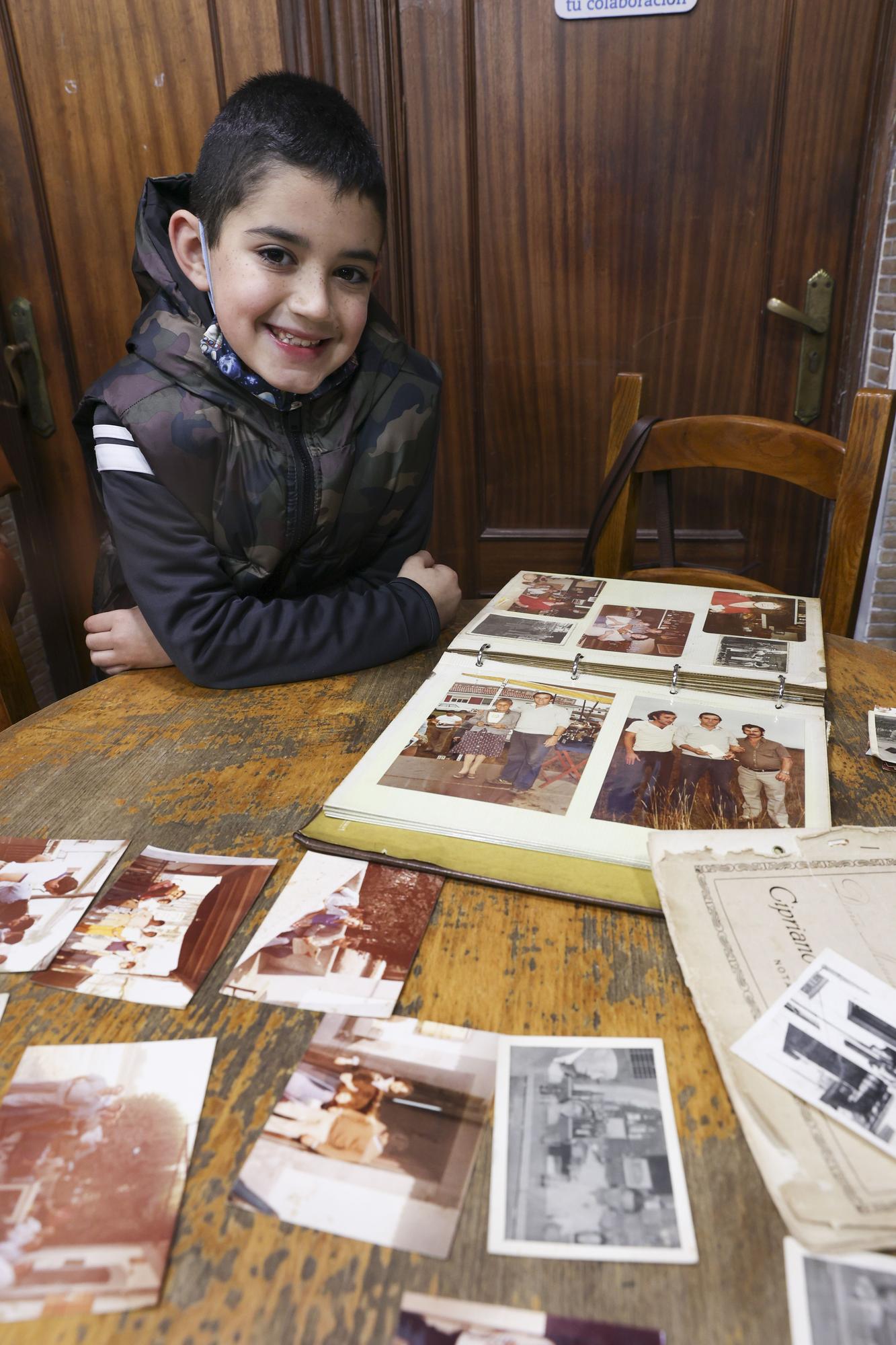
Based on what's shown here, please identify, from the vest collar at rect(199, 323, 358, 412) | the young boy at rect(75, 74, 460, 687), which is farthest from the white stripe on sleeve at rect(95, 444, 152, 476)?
the vest collar at rect(199, 323, 358, 412)

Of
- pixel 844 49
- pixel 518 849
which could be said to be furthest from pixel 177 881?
pixel 844 49

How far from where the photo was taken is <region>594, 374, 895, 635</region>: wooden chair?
3.45 feet

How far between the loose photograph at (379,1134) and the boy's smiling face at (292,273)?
0.77 meters

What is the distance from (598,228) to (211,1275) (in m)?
1.77

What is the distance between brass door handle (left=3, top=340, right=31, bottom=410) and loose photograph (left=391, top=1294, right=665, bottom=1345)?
71.5 inches

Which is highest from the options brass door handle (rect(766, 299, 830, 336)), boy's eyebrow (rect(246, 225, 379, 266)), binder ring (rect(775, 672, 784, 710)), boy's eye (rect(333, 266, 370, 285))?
boy's eyebrow (rect(246, 225, 379, 266))

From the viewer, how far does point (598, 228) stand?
1688 millimetres

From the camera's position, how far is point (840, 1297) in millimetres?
350

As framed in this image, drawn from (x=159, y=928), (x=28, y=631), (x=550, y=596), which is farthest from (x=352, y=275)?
(x=28, y=631)

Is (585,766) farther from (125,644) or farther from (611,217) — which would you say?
(611,217)

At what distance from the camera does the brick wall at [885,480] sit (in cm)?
153

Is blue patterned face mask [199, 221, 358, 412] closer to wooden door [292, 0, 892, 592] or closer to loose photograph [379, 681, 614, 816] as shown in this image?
loose photograph [379, 681, 614, 816]

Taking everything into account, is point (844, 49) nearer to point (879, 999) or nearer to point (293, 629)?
point (293, 629)

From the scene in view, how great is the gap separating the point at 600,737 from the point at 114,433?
0.64 meters
